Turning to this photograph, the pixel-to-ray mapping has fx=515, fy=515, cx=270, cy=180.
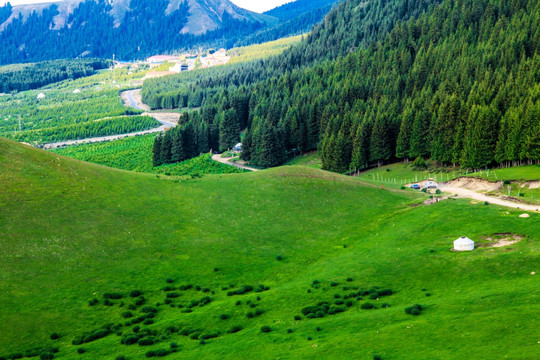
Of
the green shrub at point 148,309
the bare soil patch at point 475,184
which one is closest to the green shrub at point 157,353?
the green shrub at point 148,309

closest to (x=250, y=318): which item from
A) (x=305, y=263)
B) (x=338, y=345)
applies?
(x=338, y=345)

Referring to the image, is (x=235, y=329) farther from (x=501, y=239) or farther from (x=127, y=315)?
(x=501, y=239)

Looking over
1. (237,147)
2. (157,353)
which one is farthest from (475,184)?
(237,147)

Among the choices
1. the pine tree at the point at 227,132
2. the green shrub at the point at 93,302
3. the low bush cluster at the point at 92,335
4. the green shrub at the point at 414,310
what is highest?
the pine tree at the point at 227,132

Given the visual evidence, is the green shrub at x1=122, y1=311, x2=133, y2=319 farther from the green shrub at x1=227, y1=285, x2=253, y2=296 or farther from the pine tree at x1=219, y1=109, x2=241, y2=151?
the pine tree at x1=219, y1=109, x2=241, y2=151

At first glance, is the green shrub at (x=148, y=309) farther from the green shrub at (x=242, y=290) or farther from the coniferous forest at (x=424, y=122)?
the coniferous forest at (x=424, y=122)
